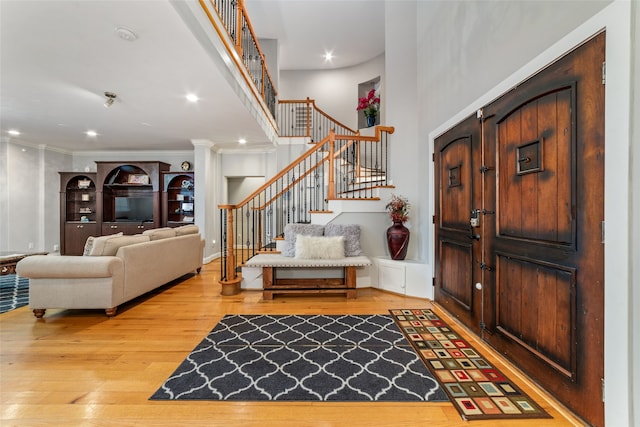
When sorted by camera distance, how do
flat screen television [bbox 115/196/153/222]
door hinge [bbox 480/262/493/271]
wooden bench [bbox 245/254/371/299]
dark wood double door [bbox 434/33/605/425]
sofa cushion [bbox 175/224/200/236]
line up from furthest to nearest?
flat screen television [bbox 115/196/153/222] < sofa cushion [bbox 175/224/200/236] < wooden bench [bbox 245/254/371/299] < door hinge [bbox 480/262/493/271] < dark wood double door [bbox 434/33/605/425]

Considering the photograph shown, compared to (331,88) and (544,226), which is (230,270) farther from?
(331,88)

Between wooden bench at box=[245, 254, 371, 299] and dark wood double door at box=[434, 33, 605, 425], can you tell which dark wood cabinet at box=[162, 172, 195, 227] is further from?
dark wood double door at box=[434, 33, 605, 425]

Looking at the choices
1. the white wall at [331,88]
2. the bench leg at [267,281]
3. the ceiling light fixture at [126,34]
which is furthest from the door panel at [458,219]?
the white wall at [331,88]

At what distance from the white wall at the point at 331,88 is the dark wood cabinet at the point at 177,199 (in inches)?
152

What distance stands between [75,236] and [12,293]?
335 centimetres

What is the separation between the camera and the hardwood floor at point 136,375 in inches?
60.7

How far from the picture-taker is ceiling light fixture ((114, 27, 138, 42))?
2.41 metres

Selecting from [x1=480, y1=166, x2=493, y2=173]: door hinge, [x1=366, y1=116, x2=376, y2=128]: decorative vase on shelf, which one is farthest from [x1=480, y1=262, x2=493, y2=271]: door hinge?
[x1=366, y1=116, x2=376, y2=128]: decorative vase on shelf

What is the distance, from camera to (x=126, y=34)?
2.46m

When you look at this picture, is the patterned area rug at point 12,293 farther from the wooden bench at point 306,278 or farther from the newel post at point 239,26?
the newel post at point 239,26

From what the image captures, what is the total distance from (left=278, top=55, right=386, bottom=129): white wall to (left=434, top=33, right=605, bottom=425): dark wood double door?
597 cm

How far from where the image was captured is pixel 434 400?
5.52ft

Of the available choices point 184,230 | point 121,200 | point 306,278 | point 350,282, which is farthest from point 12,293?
point 350,282

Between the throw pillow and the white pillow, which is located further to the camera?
the white pillow
